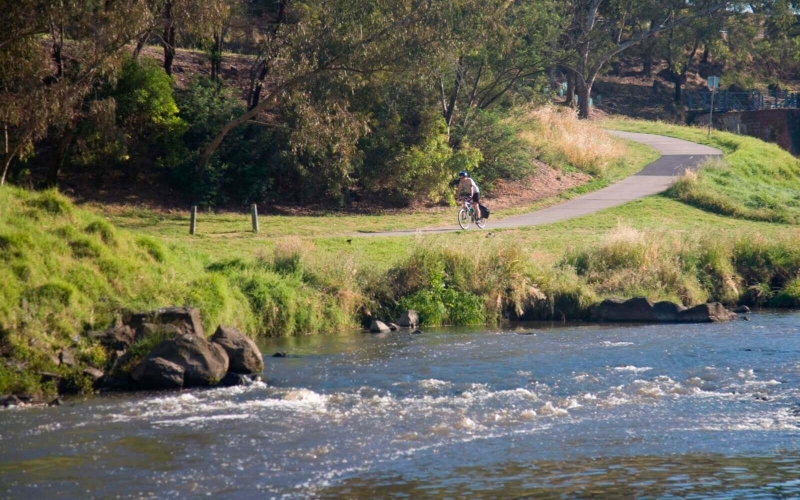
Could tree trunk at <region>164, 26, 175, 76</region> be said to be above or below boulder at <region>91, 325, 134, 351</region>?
above

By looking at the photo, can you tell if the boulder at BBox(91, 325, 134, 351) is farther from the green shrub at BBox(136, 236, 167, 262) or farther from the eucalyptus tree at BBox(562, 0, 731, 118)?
the eucalyptus tree at BBox(562, 0, 731, 118)

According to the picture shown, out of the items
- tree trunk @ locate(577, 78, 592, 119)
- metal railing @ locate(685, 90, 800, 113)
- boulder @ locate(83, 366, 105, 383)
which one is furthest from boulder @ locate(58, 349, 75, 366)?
metal railing @ locate(685, 90, 800, 113)

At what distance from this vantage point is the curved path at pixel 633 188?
3319cm

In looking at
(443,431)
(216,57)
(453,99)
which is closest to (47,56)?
(216,57)

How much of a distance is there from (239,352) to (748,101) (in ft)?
199

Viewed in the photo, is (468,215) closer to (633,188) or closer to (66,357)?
(633,188)

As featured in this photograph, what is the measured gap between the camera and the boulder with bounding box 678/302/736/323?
878 inches

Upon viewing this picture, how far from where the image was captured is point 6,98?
24.8 metres

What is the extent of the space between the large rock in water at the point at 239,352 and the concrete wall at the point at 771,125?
179ft

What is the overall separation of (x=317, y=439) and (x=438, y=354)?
6.08 meters

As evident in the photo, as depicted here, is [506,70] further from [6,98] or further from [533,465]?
[533,465]

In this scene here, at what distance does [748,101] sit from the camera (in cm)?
6894

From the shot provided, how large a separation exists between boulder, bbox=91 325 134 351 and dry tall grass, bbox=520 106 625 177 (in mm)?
29906

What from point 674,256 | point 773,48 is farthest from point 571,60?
point 773,48
